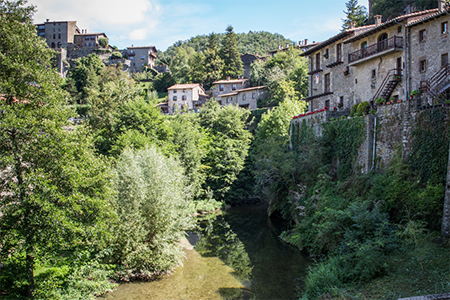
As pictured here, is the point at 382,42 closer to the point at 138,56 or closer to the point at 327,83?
the point at 327,83

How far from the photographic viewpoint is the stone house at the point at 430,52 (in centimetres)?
2064

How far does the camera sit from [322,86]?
34.7 meters

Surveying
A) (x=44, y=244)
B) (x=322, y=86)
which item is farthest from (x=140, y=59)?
(x=44, y=244)

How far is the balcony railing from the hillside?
87.2m

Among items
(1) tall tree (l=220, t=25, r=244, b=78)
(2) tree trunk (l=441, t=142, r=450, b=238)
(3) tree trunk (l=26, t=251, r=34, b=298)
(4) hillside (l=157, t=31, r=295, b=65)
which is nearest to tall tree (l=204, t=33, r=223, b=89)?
(1) tall tree (l=220, t=25, r=244, b=78)

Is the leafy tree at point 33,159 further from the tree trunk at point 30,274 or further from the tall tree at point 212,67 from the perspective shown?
the tall tree at point 212,67

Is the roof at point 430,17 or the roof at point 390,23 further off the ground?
the roof at point 390,23

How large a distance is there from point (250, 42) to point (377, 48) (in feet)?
355

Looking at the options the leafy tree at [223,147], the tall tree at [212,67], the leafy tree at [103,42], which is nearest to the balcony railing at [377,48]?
the leafy tree at [223,147]

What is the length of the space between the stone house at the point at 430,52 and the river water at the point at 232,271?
44.9 feet

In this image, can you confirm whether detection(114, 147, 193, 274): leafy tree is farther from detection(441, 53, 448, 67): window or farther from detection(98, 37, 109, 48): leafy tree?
detection(98, 37, 109, 48): leafy tree

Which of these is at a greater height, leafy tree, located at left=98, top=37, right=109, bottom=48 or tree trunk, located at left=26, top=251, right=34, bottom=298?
leafy tree, located at left=98, top=37, right=109, bottom=48

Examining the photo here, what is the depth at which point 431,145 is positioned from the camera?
14898mm

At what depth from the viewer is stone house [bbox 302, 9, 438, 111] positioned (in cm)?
2473
